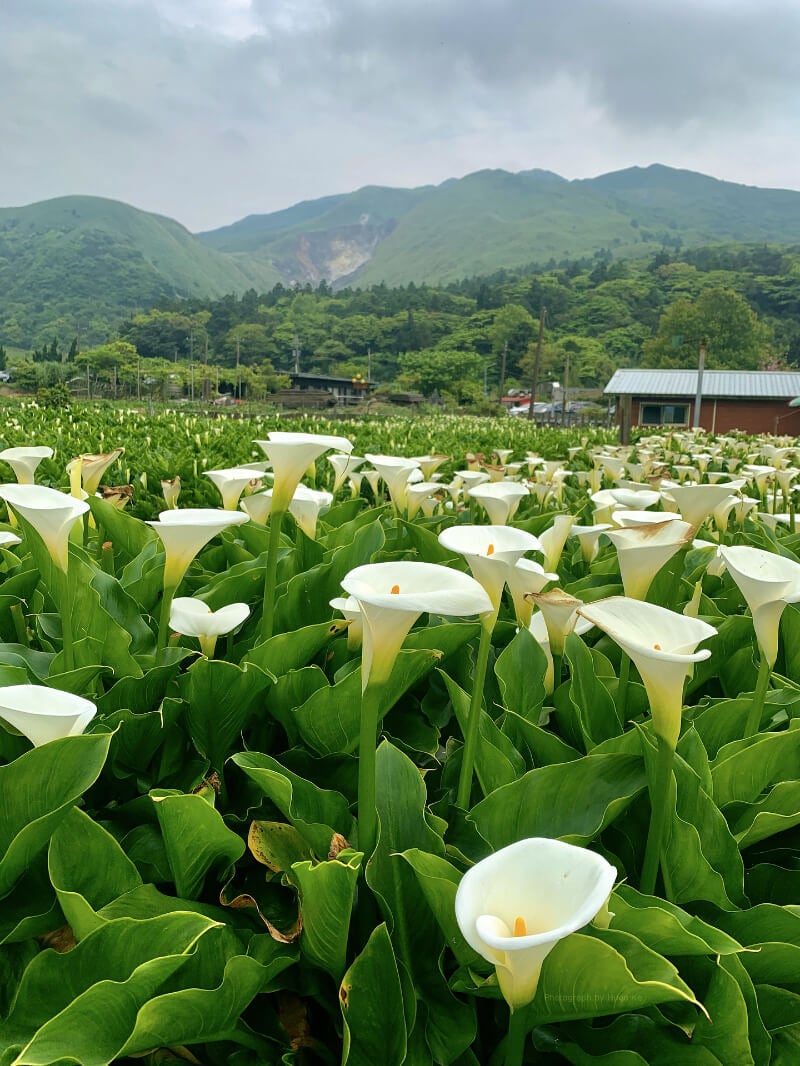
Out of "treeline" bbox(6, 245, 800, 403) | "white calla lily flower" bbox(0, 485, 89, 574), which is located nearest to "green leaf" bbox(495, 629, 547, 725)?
"white calla lily flower" bbox(0, 485, 89, 574)

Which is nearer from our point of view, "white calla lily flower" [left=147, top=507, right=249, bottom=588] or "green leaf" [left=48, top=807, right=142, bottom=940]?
"green leaf" [left=48, top=807, right=142, bottom=940]

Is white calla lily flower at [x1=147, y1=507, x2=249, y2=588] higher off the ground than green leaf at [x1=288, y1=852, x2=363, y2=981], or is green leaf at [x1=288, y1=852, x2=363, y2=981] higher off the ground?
white calla lily flower at [x1=147, y1=507, x2=249, y2=588]

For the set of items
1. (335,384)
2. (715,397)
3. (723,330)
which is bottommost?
(335,384)

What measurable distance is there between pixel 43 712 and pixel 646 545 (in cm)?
94

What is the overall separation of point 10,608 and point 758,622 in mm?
1426

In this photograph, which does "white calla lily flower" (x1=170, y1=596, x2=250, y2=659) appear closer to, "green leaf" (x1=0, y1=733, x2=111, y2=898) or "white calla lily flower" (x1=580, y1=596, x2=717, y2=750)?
"green leaf" (x1=0, y1=733, x2=111, y2=898)

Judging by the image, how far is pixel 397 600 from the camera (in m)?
0.79

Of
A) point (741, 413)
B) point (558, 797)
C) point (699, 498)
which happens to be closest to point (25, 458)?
point (558, 797)

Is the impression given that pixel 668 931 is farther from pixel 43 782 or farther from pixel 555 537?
pixel 555 537

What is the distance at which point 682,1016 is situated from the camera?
84 centimetres

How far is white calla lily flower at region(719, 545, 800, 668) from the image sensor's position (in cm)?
116

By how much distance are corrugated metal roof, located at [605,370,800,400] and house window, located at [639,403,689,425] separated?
793 mm

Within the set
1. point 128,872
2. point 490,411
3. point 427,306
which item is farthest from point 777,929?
point 427,306

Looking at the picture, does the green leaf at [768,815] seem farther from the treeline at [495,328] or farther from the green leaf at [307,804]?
the treeline at [495,328]
